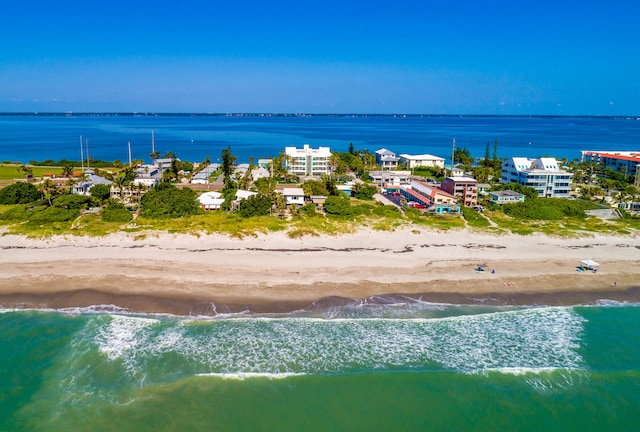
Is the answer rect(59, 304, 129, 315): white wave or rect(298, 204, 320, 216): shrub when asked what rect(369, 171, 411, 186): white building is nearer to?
rect(298, 204, 320, 216): shrub

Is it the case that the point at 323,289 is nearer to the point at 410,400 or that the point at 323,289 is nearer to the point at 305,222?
the point at 410,400

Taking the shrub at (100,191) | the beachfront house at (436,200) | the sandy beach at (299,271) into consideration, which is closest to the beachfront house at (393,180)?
the beachfront house at (436,200)

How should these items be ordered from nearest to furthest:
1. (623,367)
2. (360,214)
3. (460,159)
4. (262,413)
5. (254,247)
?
(262,413)
(623,367)
(254,247)
(360,214)
(460,159)

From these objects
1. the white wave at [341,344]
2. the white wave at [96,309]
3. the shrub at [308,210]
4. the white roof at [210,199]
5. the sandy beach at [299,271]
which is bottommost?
the white wave at [341,344]

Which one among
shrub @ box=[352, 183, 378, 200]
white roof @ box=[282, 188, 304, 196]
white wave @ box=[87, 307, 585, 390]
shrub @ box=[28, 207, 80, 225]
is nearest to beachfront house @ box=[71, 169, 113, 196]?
shrub @ box=[28, 207, 80, 225]

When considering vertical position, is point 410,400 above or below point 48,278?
below

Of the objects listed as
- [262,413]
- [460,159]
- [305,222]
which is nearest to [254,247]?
[305,222]

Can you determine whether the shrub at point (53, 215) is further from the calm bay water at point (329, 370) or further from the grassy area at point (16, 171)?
the grassy area at point (16, 171)
